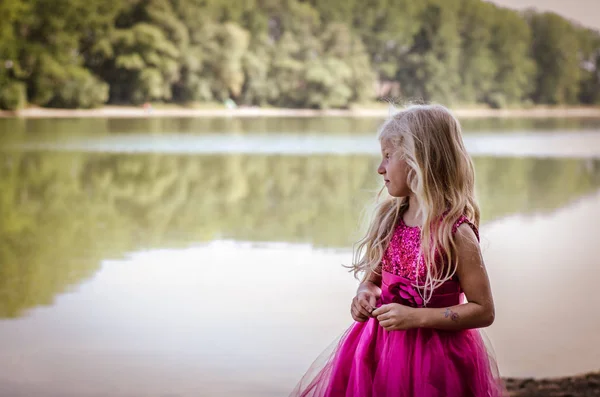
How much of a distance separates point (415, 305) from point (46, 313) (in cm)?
265

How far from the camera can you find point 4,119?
901 cm

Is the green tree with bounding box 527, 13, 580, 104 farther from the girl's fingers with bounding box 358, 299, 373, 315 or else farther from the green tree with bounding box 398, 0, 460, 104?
the girl's fingers with bounding box 358, 299, 373, 315

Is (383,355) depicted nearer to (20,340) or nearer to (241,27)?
(20,340)

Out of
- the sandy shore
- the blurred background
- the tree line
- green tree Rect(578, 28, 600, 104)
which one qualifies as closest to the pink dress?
the sandy shore

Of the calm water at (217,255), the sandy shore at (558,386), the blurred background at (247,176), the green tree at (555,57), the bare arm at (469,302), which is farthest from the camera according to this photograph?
the green tree at (555,57)

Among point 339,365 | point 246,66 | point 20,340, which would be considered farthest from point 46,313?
point 246,66

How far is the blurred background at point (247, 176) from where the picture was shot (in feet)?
10.6

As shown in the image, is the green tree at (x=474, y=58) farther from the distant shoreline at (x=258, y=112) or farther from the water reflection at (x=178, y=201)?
the water reflection at (x=178, y=201)

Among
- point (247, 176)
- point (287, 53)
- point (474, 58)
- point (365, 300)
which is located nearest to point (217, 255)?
point (247, 176)

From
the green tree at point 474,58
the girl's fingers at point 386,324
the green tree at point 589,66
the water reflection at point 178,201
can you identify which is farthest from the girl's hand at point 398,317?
the green tree at point 474,58

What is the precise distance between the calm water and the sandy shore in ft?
1.13

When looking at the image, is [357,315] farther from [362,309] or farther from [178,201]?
[178,201]

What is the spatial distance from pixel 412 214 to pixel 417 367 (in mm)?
236

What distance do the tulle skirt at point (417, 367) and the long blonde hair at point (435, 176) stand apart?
0.25 feet
